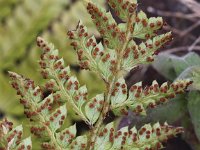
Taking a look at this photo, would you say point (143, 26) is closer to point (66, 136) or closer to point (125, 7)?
point (125, 7)

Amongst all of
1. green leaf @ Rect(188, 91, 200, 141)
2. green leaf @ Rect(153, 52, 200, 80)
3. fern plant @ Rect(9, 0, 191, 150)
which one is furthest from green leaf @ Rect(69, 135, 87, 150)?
green leaf @ Rect(153, 52, 200, 80)


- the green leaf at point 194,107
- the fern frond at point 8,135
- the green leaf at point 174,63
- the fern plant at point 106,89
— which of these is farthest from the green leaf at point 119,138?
the green leaf at point 174,63

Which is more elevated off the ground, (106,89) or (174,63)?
(106,89)

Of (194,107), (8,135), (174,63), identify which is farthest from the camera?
(174,63)

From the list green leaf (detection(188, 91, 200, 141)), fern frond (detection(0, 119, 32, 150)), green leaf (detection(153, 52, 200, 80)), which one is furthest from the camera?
green leaf (detection(153, 52, 200, 80))

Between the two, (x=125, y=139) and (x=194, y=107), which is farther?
(x=194, y=107)

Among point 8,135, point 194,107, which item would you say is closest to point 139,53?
point 8,135

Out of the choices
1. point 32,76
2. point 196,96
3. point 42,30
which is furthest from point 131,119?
point 42,30

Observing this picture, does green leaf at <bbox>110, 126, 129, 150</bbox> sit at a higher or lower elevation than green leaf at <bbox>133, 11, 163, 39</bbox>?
lower

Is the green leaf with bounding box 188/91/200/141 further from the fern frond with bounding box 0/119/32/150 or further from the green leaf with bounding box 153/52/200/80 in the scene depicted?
the fern frond with bounding box 0/119/32/150

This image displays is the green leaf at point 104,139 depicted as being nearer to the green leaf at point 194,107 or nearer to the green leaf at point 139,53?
the green leaf at point 139,53
